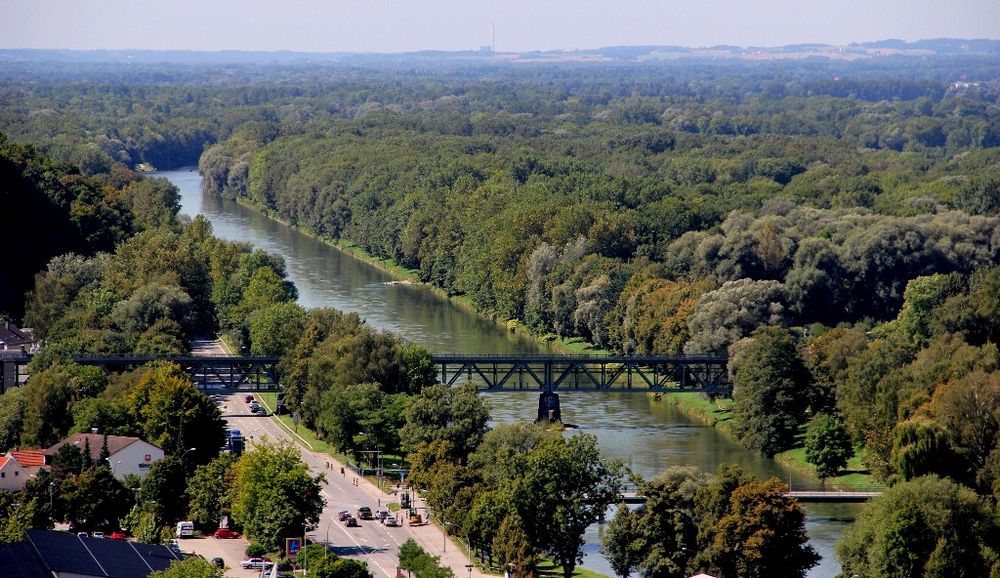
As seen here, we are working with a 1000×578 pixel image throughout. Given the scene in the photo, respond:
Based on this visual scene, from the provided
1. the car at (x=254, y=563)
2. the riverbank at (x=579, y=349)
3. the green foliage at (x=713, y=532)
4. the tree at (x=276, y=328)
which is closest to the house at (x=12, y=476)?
the car at (x=254, y=563)

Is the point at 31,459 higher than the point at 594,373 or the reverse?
higher

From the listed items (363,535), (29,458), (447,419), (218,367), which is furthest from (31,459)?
(218,367)

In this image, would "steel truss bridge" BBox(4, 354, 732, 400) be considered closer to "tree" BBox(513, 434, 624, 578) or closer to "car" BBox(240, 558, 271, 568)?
"tree" BBox(513, 434, 624, 578)

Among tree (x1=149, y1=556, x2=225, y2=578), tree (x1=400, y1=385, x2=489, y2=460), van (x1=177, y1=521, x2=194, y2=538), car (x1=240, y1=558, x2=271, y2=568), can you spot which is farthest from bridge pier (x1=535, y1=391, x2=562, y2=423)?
tree (x1=149, y1=556, x2=225, y2=578)

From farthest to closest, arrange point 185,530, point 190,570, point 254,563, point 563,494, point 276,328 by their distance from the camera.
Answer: point 276,328
point 185,530
point 563,494
point 254,563
point 190,570

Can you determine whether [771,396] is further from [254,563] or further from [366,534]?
[254,563]

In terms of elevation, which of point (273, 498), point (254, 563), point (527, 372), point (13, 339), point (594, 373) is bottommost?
point (594, 373)

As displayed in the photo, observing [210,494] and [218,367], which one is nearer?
[210,494]

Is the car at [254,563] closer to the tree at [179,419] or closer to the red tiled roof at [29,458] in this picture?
the tree at [179,419]
